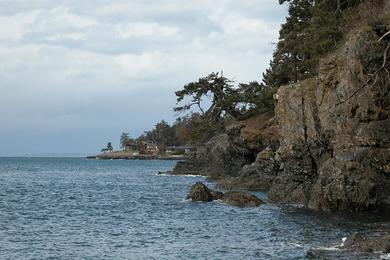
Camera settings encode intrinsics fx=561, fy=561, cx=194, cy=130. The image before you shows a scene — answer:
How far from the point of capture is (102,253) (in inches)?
946

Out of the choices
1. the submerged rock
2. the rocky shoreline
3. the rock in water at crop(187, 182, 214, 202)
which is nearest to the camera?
the rocky shoreline

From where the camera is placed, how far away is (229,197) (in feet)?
139

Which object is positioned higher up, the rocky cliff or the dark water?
the rocky cliff

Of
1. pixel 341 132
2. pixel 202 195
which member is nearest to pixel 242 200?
pixel 202 195

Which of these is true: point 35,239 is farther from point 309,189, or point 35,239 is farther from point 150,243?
point 309,189

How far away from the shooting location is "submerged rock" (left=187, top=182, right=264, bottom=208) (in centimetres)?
4053

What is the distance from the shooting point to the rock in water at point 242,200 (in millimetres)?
40250

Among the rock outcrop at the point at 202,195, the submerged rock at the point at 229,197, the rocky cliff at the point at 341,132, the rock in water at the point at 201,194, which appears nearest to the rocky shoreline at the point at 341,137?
the rocky cliff at the point at 341,132

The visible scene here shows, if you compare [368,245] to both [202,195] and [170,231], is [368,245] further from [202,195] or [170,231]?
[202,195]

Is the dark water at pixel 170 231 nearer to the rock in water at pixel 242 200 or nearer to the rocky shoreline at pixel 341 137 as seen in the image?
the rock in water at pixel 242 200

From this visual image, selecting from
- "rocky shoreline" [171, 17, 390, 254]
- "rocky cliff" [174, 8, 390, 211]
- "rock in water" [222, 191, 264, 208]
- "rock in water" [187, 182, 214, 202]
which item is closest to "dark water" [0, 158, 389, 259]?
"rock in water" [222, 191, 264, 208]

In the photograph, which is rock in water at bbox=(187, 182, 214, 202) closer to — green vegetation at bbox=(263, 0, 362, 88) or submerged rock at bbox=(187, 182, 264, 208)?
submerged rock at bbox=(187, 182, 264, 208)

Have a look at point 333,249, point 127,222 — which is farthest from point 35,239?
point 333,249

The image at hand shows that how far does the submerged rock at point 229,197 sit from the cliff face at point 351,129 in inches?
141
